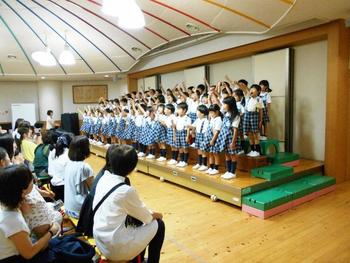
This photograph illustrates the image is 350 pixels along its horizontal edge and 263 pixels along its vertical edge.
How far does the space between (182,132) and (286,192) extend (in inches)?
78.1

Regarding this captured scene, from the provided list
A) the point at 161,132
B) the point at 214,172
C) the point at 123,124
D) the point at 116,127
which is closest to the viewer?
the point at 214,172

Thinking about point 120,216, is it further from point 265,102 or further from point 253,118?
point 265,102

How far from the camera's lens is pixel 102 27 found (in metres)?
6.22

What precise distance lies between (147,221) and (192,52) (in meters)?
5.77

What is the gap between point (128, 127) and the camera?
666 centimetres

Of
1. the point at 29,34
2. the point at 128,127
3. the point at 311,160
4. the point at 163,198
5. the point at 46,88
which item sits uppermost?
the point at 29,34

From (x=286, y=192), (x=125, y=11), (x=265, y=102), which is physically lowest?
(x=286, y=192)

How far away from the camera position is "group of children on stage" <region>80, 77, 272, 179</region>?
13.0 ft

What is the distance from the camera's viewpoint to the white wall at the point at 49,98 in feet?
35.1

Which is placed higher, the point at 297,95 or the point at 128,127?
the point at 297,95

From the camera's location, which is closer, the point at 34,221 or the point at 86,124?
the point at 34,221

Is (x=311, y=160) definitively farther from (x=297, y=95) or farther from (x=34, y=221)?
(x=34, y=221)

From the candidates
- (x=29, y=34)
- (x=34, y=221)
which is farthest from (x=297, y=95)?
(x=29, y=34)

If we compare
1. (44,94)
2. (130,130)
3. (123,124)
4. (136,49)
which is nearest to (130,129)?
(130,130)
